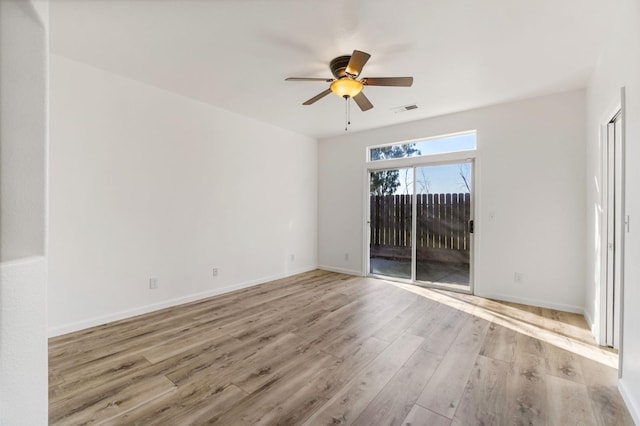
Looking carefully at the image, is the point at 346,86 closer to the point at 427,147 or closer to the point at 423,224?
the point at 427,147

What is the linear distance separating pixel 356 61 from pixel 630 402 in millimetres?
2966

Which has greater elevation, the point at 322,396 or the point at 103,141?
the point at 103,141

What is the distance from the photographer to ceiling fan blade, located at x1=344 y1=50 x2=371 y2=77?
217 centimetres

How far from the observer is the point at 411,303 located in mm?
3654

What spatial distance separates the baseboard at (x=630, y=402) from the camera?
1570 millimetres

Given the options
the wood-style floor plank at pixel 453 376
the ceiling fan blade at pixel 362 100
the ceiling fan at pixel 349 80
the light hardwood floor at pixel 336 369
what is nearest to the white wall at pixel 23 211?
the light hardwood floor at pixel 336 369

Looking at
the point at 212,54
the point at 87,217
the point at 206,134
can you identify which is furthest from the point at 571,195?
the point at 87,217

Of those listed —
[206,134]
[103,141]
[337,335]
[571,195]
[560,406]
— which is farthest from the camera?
[206,134]

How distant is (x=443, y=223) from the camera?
443 centimetres

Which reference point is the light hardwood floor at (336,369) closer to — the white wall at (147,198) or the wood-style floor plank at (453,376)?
the wood-style floor plank at (453,376)

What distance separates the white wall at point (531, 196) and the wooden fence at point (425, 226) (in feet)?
0.89

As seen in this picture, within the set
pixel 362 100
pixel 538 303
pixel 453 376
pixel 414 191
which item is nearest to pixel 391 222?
pixel 414 191

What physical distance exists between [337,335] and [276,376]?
840 mm

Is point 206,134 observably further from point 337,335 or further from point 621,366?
point 621,366
